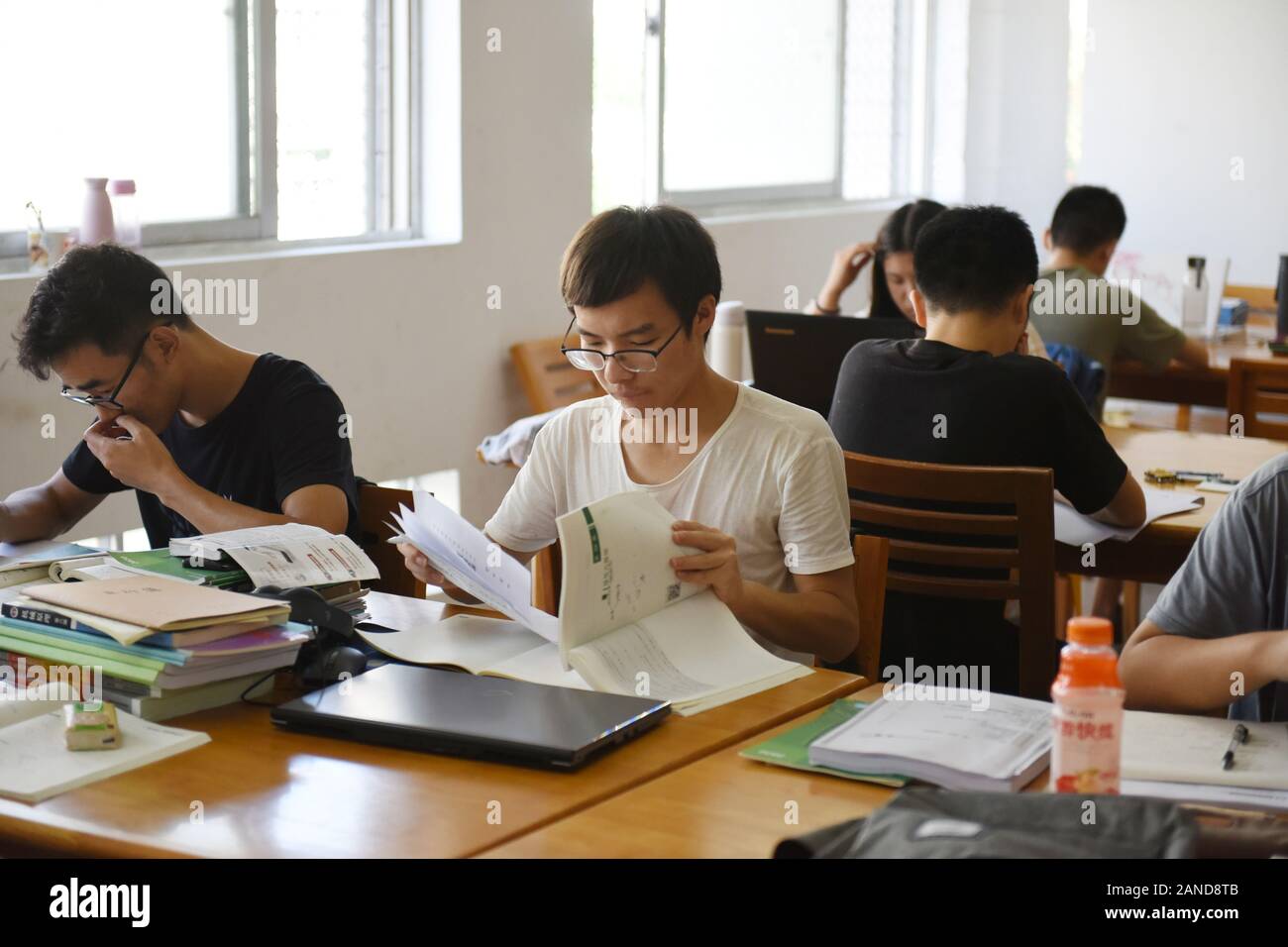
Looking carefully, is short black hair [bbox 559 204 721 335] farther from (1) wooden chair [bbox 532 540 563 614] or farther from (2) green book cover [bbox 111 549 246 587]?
(2) green book cover [bbox 111 549 246 587]

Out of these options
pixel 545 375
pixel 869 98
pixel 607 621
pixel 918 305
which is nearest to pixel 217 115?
pixel 545 375

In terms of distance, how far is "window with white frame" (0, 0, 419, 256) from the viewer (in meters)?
3.46

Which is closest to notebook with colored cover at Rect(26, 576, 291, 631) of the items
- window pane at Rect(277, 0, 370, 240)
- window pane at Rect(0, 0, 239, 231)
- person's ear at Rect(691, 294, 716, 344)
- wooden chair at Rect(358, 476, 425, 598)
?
wooden chair at Rect(358, 476, 425, 598)

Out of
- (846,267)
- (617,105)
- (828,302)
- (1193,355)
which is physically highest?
(617,105)

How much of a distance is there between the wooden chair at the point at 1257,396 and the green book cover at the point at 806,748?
2749mm

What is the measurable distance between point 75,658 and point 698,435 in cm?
89

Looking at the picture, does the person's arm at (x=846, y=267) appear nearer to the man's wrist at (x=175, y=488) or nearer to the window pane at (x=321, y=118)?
the window pane at (x=321, y=118)

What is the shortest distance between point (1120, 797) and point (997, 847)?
0.40 ft

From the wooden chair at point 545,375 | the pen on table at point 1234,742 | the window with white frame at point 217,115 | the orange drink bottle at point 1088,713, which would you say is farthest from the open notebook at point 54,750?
the wooden chair at point 545,375

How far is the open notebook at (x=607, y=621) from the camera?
Answer: 1.69 metres

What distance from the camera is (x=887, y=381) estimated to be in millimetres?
2680

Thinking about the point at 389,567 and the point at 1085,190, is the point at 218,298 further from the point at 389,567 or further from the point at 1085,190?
the point at 1085,190

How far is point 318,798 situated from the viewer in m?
1.41

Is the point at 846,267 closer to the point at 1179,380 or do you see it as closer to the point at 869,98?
the point at 1179,380
